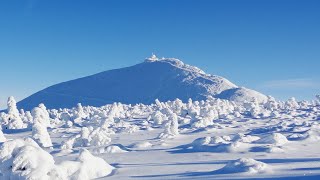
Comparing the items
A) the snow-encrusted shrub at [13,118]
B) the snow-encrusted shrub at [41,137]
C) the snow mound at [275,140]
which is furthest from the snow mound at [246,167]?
the snow-encrusted shrub at [13,118]

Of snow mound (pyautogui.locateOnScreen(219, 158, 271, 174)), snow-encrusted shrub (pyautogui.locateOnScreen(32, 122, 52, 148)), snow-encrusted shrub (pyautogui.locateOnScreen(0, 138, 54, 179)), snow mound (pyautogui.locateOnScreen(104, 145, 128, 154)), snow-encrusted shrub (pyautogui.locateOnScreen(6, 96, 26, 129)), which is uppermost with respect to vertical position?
snow-encrusted shrub (pyautogui.locateOnScreen(6, 96, 26, 129))

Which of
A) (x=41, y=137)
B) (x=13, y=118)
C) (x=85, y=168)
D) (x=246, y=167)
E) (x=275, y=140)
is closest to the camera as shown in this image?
(x=246, y=167)

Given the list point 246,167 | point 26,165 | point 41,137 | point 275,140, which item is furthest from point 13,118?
point 26,165

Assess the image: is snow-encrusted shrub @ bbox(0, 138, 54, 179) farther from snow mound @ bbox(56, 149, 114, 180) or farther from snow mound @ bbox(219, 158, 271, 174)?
snow mound @ bbox(219, 158, 271, 174)

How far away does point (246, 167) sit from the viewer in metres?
26.5

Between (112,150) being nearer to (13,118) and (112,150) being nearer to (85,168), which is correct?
(85,168)

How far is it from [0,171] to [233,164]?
13515 mm

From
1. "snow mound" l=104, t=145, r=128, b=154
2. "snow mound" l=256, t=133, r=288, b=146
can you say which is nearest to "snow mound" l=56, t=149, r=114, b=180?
"snow mound" l=104, t=145, r=128, b=154

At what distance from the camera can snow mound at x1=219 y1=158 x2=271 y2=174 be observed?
2609cm

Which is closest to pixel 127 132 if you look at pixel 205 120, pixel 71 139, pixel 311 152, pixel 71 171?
pixel 205 120

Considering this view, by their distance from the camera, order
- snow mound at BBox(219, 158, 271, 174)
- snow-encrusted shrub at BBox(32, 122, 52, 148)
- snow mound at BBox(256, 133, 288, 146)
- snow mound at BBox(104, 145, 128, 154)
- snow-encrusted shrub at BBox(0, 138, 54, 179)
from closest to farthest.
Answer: snow-encrusted shrub at BBox(0, 138, 54, 179) → snow mound at BBox(219, 158, 271, 174) → snow mound at BBox(256, 133, 288, 146) → snow mound at BBox(104, 145, 128, 154) → snow-encrusted shrub at BBox(32, 122, 52, 148)

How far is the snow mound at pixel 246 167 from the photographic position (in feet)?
85.6

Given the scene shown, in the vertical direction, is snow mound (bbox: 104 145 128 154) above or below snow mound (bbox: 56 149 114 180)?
above

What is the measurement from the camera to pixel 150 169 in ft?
102
